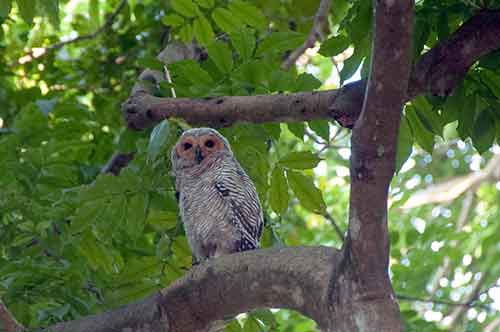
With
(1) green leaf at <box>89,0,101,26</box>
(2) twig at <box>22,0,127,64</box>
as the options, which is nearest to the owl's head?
(2) twig at <box>22,0,127,64</box>

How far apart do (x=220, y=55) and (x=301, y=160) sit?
2.12 ft

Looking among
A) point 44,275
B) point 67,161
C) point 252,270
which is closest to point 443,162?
point 67,161

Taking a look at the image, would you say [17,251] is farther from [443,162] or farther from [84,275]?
[443,162]

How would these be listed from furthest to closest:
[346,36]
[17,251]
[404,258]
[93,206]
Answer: [404,258], [17,251], [93,206], [346,36]

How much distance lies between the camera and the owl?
145 inches

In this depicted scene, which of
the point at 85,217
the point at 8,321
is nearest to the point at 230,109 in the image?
the point at 85,217

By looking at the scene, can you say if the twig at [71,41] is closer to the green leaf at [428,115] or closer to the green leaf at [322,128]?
the green leaf at [322,128]

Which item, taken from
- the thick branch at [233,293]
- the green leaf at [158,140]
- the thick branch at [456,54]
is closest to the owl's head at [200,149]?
the green leaf at [158,140]

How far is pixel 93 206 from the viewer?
11.4ft

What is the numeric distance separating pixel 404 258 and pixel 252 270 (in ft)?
9.22

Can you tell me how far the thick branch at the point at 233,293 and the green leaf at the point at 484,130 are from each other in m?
0.99

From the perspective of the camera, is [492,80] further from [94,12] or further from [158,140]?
[94,12]

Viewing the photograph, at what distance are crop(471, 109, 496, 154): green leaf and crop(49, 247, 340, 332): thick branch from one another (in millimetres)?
988

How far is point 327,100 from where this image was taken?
2.94 m
